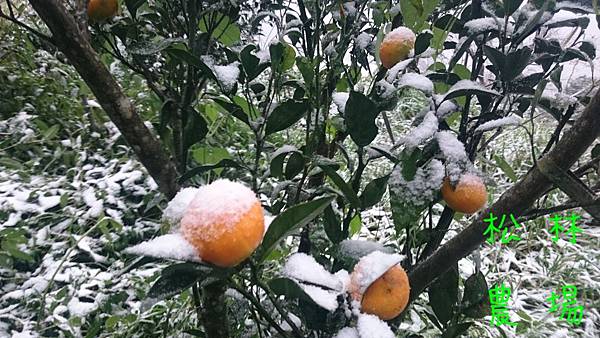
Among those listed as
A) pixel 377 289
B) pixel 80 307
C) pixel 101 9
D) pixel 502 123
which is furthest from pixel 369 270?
pixel 80 307

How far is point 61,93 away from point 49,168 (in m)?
0.45

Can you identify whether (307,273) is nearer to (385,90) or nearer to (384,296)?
(384,296)

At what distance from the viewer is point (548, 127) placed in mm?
2688

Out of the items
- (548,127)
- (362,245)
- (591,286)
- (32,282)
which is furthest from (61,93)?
(548,127)

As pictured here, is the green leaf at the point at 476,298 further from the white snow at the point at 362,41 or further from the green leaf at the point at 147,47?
the green leaf at the point at 147,47

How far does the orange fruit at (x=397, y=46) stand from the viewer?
629 millimetres

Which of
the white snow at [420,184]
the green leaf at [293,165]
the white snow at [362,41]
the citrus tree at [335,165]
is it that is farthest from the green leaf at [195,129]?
the white snow at [362,41]

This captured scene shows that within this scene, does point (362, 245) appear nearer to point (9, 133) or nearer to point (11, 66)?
point (9, 133)

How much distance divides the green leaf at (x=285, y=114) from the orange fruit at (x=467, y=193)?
0.19m

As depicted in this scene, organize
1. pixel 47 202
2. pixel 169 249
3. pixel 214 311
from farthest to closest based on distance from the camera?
pixel 47 202
pixel 214 311
pixel 169 249

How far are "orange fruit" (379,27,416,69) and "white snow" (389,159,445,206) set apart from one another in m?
0.17

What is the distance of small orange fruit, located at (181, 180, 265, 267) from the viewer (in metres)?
0.32

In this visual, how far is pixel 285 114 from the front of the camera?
1.92ft

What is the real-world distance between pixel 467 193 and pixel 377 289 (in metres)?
0.18
